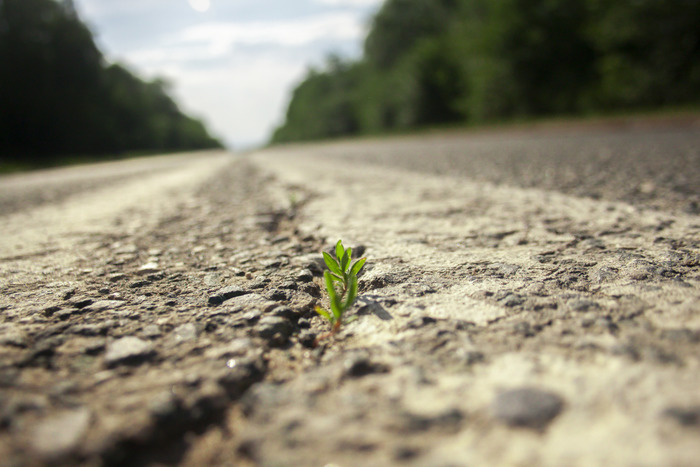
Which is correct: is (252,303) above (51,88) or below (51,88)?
below

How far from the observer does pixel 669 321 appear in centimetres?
77

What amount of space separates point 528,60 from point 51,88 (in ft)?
82.3

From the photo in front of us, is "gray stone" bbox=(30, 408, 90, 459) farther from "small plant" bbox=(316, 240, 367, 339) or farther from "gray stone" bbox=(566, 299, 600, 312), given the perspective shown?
"gray stone" bbox=(566, 299, 600, 312)

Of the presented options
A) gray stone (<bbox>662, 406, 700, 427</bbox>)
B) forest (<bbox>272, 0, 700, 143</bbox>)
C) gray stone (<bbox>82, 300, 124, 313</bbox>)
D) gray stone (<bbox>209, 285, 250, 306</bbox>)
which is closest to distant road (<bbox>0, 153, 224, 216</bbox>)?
gray stone (<bbox>82, 300, 124, 313</bbox>)

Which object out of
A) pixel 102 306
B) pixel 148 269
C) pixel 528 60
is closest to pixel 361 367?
pixel 102 306

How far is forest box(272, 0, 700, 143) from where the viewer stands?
1228cm

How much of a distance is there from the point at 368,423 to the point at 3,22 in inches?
1301

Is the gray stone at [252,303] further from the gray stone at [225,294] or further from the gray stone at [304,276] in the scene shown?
the gray stone at [304,276]

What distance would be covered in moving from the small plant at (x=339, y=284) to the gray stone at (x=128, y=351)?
0.34 meters

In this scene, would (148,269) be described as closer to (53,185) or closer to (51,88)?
(53,185)

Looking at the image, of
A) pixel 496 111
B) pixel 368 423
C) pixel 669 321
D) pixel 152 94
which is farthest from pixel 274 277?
pixel 152 94

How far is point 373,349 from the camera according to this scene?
0.78m

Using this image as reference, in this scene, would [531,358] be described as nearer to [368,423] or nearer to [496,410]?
[496,410]

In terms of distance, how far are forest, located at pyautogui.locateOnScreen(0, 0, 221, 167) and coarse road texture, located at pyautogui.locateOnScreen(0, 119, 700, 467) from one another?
2404 cm
